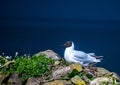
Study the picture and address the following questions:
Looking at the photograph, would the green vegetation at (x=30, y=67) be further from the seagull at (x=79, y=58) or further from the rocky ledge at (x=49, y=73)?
the seagull at (x=79, y=58)

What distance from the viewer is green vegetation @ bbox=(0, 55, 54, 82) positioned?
660 cm

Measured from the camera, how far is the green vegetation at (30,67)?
21.7 ft

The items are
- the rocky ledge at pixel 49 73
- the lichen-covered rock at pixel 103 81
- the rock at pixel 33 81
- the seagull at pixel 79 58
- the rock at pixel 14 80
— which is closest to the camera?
the lichen-covered rock at pixel 103 81

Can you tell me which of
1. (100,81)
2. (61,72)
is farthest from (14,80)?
(100,81)

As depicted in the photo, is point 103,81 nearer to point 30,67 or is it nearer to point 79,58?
point 79,58

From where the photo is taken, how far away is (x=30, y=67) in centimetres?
669

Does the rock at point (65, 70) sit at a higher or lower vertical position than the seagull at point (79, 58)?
lower

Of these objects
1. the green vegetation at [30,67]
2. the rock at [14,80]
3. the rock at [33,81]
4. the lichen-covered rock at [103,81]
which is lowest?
the lichen-covered rock at [103,81]

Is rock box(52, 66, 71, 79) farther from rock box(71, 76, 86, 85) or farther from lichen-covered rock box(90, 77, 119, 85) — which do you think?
lichen-covered rock box(90, 77, 119, 85)

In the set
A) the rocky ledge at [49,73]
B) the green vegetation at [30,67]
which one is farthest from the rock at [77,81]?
the green vegetation at [30,67]

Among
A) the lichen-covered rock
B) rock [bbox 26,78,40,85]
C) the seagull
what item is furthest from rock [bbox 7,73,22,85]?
the lichen-covered rock

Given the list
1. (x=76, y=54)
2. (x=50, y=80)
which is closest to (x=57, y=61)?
(x=76, y=54)

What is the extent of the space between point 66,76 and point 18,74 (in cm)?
76

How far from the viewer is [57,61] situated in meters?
7.02
